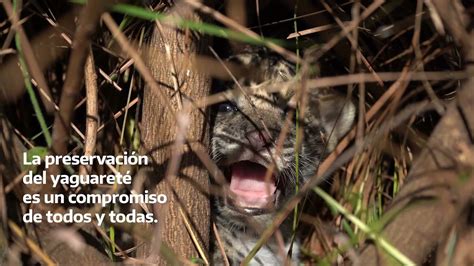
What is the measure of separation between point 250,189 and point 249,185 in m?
0.01

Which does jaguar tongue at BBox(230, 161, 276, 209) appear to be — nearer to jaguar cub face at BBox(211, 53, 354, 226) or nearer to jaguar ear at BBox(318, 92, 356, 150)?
jaguar cub face at BBox(211, 53, 354, 226)

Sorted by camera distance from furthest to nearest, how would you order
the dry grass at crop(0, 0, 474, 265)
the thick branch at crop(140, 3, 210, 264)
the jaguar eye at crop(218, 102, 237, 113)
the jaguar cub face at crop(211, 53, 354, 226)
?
1. the jaguar eye at crop(218, 102, 237, 113)
2. the jaguar cub face at crop(211, 53, 354, 226)
3. the thick branch at crop(140, 3, 210, 264)
4. the dry grass at crop(0, 0, 474, 265)

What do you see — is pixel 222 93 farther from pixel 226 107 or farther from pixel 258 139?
pixel 226 107

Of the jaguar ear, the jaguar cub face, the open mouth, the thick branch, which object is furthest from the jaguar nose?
the jaguar ear

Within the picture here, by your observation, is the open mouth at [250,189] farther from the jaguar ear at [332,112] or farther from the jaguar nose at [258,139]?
the jaguar ear at [332,112]

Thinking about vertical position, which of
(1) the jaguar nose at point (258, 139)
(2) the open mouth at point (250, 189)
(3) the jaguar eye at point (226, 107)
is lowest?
(2) the open mouth at point (250, 189)

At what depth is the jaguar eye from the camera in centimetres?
262

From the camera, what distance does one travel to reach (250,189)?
2549mm

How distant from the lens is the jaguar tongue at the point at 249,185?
2.50 meters

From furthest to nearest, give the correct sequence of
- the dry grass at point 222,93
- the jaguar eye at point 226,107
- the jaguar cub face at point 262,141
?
the jaguar eye at point 226,107, the jaguar cub face at point 262,141, the dry grass at point 222,93

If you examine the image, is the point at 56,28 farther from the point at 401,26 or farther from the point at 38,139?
the point at 401,26

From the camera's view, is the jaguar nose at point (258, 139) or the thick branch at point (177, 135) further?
the jaguar nose at point (258, 139)

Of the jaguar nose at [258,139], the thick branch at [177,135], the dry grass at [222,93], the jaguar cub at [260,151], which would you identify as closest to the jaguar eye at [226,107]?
the jaguar cub at [260,151]

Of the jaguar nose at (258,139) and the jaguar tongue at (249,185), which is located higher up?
the jaguar nose at (258,139)
